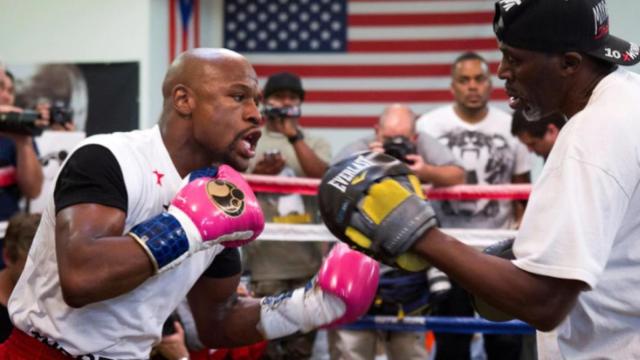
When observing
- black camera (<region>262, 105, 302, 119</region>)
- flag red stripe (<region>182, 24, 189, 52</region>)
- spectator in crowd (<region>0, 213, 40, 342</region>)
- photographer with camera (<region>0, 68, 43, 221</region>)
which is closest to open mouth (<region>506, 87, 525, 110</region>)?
spectator in crowd (<region>0, 213, 40, 342</region>)

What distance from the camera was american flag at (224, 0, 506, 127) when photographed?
21.2ft

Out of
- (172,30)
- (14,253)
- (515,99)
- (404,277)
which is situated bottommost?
(404,277)

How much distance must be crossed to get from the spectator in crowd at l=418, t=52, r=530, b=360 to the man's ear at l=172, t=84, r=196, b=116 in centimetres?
186

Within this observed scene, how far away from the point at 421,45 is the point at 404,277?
10.1ft

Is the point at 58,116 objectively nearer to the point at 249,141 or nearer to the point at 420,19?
the point at 249,141

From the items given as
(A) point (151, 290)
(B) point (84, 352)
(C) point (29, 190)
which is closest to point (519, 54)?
(A) point (151, 290)

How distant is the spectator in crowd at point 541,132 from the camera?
3.71 meters

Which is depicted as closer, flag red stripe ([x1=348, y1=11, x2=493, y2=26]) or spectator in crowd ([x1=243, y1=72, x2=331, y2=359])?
spectator in crowd ([x1=243, y1=72, x2=331, y2=359])

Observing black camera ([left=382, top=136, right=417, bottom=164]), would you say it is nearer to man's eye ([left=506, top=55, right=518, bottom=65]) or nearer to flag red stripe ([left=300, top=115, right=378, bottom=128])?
man's eye ([left=506, top=55, right=518, bottom=65])

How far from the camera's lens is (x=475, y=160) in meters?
4.09

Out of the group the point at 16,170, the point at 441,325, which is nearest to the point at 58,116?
the point at 16,170

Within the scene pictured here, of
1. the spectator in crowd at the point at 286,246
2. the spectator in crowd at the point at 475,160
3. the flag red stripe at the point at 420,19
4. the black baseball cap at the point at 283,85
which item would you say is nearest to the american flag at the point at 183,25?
the flag red stripe at the point at 420,19

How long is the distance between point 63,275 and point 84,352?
257 millimetres

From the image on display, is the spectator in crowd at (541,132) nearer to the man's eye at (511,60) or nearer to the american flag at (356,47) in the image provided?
the man's eye at (511,60)
